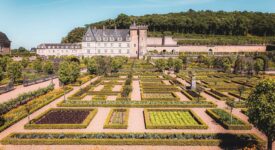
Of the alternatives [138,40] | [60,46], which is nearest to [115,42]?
[138,40]

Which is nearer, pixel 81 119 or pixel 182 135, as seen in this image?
pixel 182 135

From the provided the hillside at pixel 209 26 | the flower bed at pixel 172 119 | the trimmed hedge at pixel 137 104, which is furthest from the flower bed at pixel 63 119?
the hillside at pixel 209 26

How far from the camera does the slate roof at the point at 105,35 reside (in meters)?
82.5

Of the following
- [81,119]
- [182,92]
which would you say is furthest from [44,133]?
[182,92]

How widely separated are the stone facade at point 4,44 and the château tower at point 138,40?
1732 inches

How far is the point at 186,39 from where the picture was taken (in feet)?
312

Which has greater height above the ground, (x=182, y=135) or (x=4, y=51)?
(x=4, y=51)

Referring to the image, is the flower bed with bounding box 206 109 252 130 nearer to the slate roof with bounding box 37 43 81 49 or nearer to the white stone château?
the white stone château

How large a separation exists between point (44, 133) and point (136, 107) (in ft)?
33.9

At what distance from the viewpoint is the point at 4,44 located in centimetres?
8594

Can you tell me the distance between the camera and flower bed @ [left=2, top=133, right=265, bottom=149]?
1623cm

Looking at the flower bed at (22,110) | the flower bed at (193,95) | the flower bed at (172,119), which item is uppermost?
the flower bed at (193,95)

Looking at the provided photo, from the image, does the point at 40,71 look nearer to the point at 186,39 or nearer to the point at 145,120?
the point at 145,120

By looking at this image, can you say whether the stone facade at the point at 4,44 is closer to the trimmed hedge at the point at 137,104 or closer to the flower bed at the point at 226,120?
the trimmed hedge at the point at 137,104
